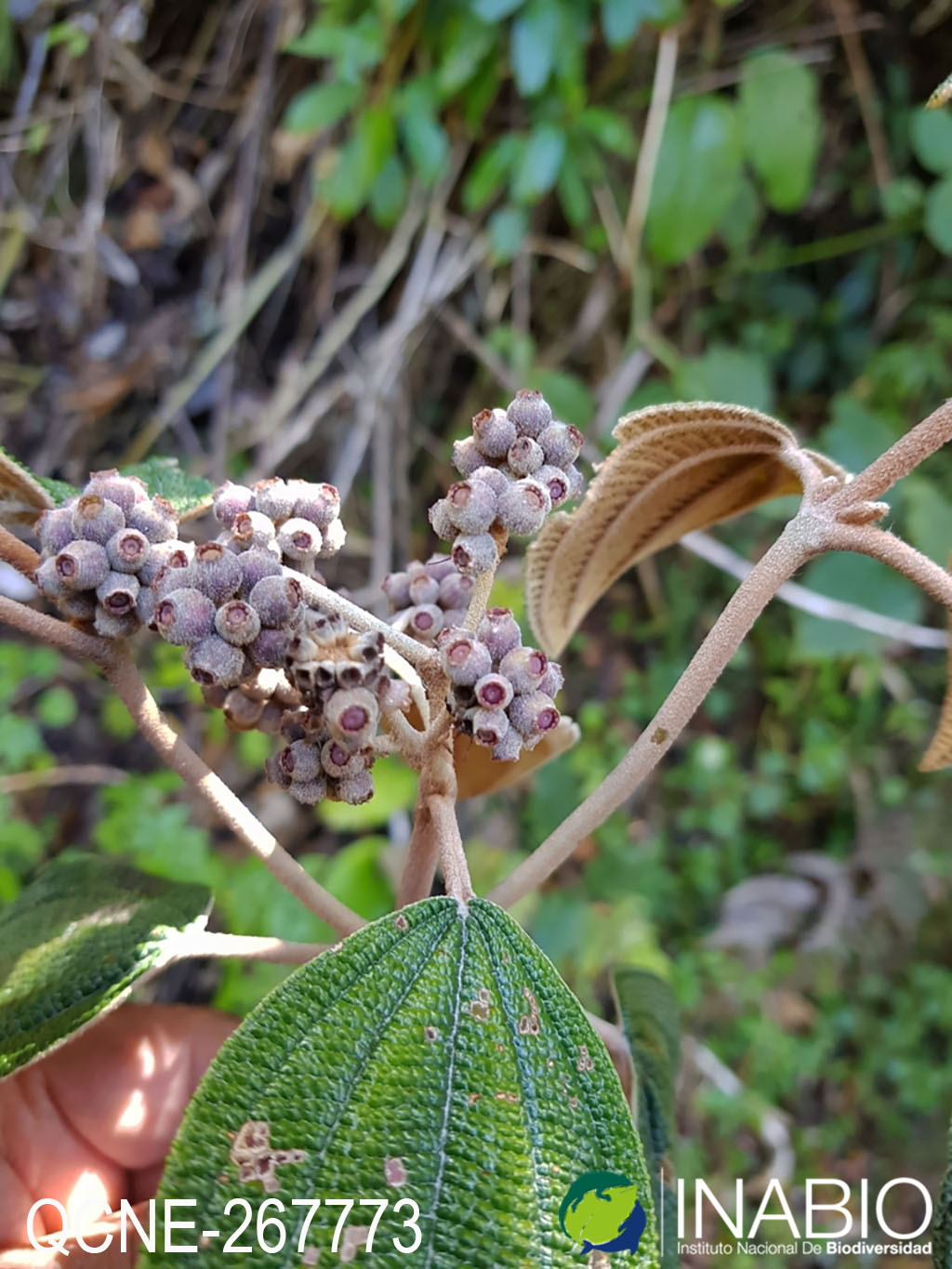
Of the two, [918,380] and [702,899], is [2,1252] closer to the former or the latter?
[702,899]

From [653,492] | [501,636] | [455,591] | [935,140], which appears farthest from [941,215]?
[501,636]

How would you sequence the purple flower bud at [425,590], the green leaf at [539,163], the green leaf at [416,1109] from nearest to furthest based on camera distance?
the green leaf at [416,1109] → the purple flower bud at [425,590] → the green leaf at [539,163]

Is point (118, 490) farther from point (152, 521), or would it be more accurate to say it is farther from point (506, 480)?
point (506, 480)

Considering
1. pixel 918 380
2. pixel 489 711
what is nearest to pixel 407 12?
pixel 918 380

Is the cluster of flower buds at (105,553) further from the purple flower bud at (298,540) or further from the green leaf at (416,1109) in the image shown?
the green leaf at (416,1109)

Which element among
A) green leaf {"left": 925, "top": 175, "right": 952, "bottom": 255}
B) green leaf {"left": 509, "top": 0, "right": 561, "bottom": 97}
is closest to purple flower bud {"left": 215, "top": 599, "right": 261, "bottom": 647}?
green leaf {"left": 509, "top": 0, "right": 561, "bottom": 97}

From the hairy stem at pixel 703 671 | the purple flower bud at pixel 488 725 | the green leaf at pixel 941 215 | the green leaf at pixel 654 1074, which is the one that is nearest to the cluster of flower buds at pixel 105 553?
the purple flower bud at pixel 488 725
